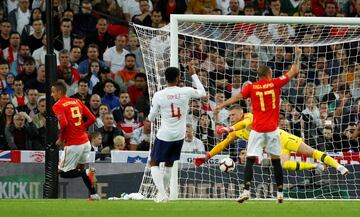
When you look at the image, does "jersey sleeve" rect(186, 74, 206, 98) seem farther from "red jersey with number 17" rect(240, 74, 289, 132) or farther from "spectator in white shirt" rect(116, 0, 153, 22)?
"spectator in white shirt" rect(116, 0, 153, 22)

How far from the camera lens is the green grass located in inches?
603

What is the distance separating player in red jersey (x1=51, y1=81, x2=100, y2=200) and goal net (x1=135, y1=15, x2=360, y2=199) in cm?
160

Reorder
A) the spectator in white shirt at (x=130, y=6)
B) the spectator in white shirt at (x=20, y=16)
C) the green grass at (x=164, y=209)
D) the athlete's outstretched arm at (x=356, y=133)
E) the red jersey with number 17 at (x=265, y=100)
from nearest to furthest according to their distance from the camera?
the green grass at (x=164, y=209) → the red jersey with number 17 at (x=265, y=100) → the athlete's outstretched arm at (x=356, y=133) → the spectator in white shirt at (x=20, y=16) → the spectator in white shirt at (x=130, y=6)

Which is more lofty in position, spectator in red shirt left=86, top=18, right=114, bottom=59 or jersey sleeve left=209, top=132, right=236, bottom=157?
spectator in red shirt left=86, top=18, right=114, bottom=59

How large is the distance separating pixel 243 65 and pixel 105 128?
2924mm

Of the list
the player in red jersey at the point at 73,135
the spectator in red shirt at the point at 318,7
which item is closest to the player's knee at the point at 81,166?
the player in red jersey at the point at 73,135

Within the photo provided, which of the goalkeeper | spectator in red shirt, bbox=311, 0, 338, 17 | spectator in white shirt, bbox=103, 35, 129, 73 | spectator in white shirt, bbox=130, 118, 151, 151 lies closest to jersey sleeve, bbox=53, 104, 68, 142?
the goalkeeper

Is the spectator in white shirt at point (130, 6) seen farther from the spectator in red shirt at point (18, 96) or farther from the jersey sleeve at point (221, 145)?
the jersey sleeve at point (221, 145)

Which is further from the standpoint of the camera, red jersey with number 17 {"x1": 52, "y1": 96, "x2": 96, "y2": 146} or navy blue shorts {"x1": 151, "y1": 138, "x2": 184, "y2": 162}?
red jersey with number 17 {"x1": 52, "y1": 96, "x2": 96, "y2": 146}

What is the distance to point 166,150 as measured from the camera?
62.2 ft

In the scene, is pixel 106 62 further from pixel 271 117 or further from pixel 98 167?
pixel 271 117

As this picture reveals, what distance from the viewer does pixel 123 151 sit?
2214 cm

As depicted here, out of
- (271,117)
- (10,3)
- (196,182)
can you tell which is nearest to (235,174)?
(196,182)

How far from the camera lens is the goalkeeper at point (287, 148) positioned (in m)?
21.3
